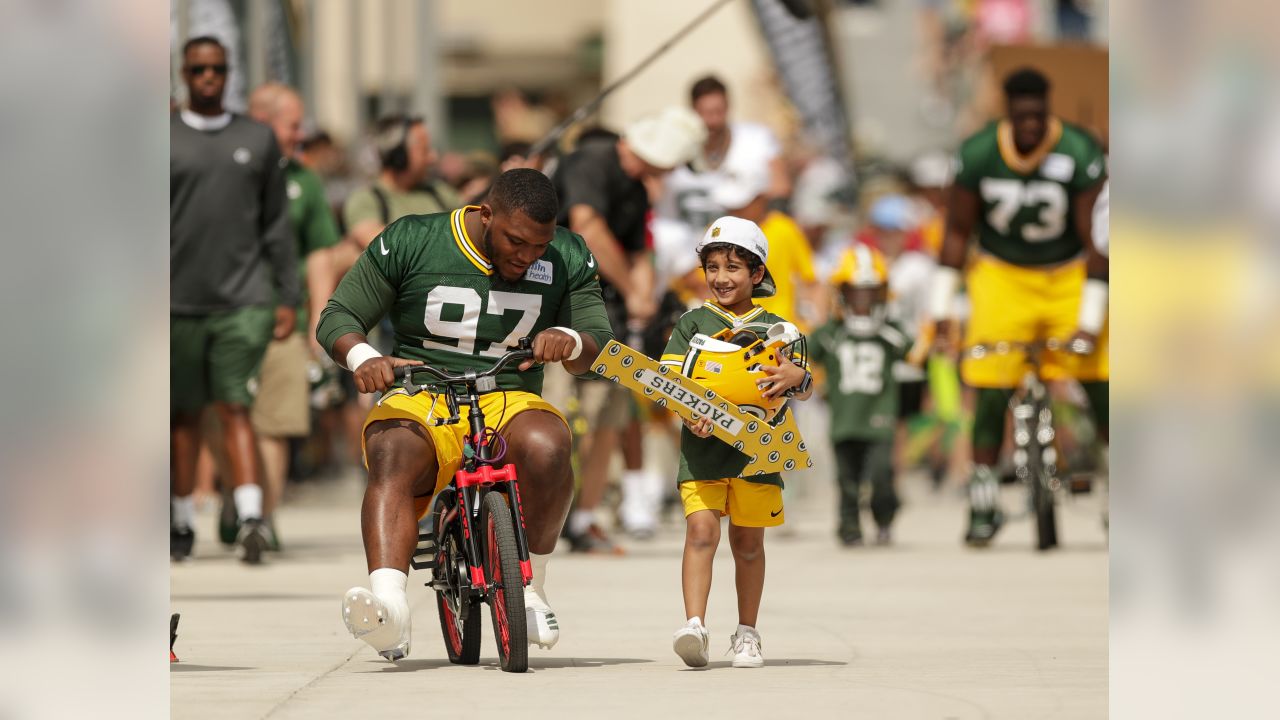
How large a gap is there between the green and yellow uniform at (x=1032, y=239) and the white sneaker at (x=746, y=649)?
17.3 feet

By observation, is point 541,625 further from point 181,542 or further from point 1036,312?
point 1036,312

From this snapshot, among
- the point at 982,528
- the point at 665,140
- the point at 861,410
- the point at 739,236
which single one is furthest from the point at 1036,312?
Result: the point at 739,236

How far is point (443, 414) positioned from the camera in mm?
8164

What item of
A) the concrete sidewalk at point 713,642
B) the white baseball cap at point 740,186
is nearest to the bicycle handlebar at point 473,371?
the concrete sidewalk at point 713,642

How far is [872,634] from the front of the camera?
943cm

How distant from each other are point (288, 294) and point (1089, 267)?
3.89 metres

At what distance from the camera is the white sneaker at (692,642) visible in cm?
807

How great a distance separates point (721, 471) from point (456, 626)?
0.95 metres

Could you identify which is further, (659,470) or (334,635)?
(659,470)

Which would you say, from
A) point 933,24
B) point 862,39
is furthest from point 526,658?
A: point 862,39

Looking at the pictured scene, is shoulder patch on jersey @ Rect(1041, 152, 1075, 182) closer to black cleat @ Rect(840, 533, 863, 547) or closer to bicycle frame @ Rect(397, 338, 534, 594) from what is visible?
black cleat @ Rect(840, 533, 863, 547)

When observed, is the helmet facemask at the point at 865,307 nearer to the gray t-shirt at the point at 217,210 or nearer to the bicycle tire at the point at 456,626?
the gray t-shirt at the point at 217,210
